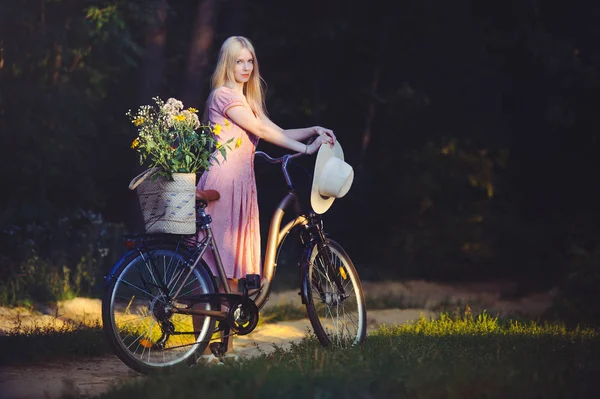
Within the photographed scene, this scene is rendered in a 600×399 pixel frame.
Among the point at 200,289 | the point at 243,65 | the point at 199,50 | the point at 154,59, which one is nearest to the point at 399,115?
the point at 154,59

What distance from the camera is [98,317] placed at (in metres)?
9.58

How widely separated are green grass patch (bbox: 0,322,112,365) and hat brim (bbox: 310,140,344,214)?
1.92 m

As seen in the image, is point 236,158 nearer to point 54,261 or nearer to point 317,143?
point 317,143

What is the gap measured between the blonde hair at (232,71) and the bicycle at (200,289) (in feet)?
1.70

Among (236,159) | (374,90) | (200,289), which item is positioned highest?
(374,90)

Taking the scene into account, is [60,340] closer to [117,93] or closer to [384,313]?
[384,313]

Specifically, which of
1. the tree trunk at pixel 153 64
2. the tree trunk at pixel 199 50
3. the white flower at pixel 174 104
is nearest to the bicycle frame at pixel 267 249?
the white flower at pixel 174 104

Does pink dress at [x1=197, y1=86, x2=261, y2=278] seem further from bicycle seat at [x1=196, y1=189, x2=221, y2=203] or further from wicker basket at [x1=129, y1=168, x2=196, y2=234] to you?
wicker basket at [x1=129, y1=168, x2=196, y2=234]

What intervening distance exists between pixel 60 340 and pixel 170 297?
141 cm

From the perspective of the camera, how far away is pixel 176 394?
4918 millimetres

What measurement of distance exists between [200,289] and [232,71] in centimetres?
152

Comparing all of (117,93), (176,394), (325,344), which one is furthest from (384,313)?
(117,93)

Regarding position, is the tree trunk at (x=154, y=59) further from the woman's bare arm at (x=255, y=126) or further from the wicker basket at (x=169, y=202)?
the wicker basket at (x=169, y=202)

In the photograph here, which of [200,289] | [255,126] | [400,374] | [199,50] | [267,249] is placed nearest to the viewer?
[400,374]
